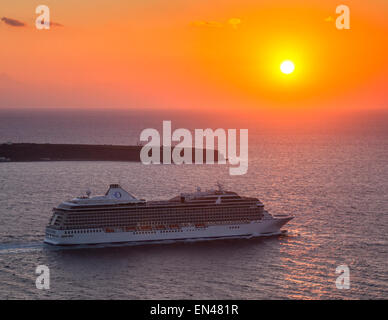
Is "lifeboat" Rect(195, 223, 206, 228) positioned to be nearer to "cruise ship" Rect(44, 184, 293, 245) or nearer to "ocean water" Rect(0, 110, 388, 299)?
"cruise ship" Rect(44, 184, 293, 245)

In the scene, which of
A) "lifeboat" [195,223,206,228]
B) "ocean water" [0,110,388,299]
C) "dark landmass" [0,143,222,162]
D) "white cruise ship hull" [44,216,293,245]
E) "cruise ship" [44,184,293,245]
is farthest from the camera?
"dark landmass" [0,143,222,162]

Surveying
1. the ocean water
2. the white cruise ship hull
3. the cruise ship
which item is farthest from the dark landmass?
the white cruise ship hull

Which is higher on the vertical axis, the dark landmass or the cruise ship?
the dark landmass

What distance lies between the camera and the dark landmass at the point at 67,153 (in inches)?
5197

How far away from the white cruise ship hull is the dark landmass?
6855 cm

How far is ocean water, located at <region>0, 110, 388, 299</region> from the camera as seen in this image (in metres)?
46.3

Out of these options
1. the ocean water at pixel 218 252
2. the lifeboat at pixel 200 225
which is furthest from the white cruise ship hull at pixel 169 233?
the ocean water at pixel 218 252

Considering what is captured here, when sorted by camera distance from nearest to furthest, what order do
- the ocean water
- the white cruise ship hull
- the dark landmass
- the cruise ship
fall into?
the ocean water → the white cruise ship hull → the cruise ship → the dark landmass

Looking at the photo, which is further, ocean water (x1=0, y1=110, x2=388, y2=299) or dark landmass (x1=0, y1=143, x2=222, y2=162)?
dark landmass (x1=0, y1=143, x2=222, y2=162)

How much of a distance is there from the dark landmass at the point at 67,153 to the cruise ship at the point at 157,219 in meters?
67.6

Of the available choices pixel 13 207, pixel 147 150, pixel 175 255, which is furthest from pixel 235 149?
pixel 175 255

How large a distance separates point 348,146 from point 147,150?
5390 cm

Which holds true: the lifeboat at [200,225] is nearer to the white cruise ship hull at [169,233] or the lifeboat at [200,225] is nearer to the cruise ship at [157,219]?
the cruise ship at [157,219]

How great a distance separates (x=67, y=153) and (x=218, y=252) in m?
84.7
